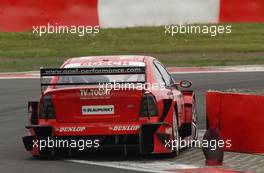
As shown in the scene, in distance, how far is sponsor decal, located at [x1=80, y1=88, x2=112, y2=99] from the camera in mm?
11562

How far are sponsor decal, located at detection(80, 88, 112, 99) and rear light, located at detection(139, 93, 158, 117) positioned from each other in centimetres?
42

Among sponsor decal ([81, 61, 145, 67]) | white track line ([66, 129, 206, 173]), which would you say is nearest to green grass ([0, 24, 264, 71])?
sponsor decal ([81, 61, 145, 67])

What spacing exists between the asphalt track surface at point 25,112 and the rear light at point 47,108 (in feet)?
1.80

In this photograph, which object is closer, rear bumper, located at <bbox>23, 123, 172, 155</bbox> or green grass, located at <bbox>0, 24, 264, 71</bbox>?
rear bumper, located at <bbox>23, 123, 172, 155</bbox>

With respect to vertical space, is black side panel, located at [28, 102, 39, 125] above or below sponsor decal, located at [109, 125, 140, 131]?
above

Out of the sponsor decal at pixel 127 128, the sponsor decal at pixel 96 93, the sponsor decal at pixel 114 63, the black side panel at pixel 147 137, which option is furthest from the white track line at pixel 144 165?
the sponsor decal at pixel 114 63

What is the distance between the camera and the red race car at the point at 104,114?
11562mm

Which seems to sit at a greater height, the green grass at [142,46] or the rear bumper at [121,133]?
the green grass at [142,46]

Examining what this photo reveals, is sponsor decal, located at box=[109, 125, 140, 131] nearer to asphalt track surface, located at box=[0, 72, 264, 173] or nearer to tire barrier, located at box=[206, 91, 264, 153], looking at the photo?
asphalt track surface, located at box=[0, 72, 264, 173]

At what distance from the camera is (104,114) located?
11641mm

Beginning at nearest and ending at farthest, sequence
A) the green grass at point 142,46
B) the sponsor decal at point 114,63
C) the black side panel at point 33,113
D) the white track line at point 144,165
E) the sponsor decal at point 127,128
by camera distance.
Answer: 1. the white track line at point 144,165
2. the sponsor decal at point 127,128
3. the black side panel at point 33,113
4. the sponsor decal at point 114,63
5. the green grass at point 142,46

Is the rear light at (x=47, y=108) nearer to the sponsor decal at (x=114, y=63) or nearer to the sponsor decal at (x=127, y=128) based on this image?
the sponsor decal at (x=127, y=128)

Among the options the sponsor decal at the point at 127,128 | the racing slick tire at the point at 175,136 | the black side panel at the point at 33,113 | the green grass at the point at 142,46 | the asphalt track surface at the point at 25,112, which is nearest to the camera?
the asphalt track surface at the point at 25,112

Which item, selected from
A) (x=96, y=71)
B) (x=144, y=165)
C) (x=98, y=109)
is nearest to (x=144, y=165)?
(x=144, y=165)
